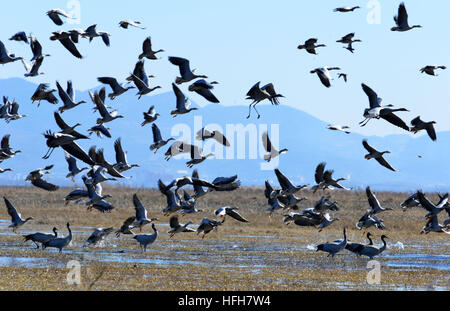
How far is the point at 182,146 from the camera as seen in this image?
2400cm

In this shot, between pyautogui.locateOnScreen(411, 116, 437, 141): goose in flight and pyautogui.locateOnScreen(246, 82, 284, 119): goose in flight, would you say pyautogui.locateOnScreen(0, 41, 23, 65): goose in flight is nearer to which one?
pyautogui.locateOnScreen(246, 82, 284, 119): goose in flight

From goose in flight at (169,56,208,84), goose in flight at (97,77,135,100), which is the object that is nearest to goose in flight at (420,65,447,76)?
goose in flight at (169,56,208,84)

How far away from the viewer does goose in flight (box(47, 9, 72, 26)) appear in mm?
22922

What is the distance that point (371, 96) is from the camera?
72.8 feet

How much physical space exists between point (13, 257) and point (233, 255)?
695cm

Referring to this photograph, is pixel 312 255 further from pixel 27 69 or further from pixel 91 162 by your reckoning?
pixel 27 69

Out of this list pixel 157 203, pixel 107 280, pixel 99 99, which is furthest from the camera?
pixel 157 203

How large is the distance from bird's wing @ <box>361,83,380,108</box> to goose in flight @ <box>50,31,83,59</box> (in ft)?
26.8

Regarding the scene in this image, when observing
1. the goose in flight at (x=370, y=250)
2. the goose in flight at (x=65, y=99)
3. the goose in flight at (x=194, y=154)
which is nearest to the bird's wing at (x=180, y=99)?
the goose in flight at (x=194, y=154)

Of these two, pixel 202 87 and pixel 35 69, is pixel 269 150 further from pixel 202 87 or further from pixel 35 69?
pixel 35 69

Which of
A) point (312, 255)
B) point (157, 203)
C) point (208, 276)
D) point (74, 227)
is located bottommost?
point (157, 203)

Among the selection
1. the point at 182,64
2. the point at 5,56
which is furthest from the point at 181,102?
the point at 5,56
